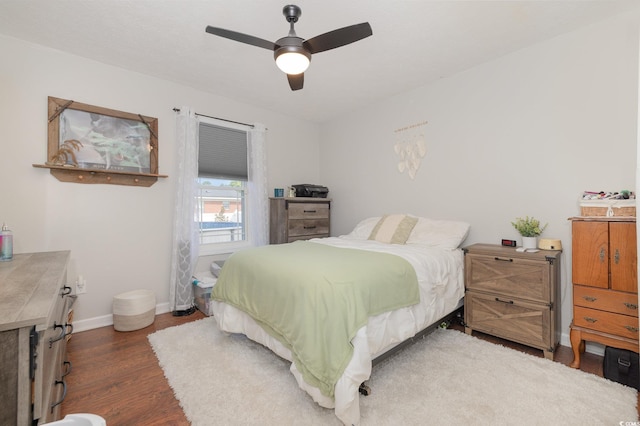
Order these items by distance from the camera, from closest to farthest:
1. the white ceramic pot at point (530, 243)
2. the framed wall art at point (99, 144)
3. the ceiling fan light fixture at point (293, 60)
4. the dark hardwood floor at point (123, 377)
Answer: the dark hardwood floor at point (123, 377) < the ceiling fan light fixture at point (293, 60) < the white ceramic pot at point (530, 243) < the framed wall art at point (99, 144)

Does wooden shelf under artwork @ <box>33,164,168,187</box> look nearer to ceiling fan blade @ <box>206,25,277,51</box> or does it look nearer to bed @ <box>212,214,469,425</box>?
bed @ <box>212,214,469,425</box>

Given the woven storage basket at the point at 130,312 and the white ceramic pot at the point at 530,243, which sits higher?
the white ceramic pot at the point at 530,243

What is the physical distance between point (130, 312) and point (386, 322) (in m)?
2.42

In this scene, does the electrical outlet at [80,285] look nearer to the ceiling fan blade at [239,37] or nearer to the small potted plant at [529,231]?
the ceiling fan blade at [239,37]

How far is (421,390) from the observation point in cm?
175

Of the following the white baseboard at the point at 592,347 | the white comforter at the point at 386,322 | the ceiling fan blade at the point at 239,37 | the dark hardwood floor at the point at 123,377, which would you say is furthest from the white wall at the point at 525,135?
the ceiling fan blade at the point at 239,37

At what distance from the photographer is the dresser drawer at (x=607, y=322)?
179 centimetres

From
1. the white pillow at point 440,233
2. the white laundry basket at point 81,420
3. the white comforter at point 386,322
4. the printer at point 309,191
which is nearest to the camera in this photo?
the white laundry basket at point 81,420

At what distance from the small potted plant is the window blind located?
3.22 meters

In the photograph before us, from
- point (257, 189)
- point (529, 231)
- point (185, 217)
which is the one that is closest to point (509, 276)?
point (529, 231)

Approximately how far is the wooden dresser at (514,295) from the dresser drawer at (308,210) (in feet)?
6.97

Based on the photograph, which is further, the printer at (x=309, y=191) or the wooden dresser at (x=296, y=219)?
the printer at (x=309, y=191)

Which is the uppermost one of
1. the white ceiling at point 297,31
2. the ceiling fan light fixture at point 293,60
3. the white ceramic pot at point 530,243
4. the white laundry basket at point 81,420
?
the white ceiling at point 297,31

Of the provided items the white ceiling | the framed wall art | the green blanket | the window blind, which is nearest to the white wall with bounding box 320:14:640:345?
the white ceiling
